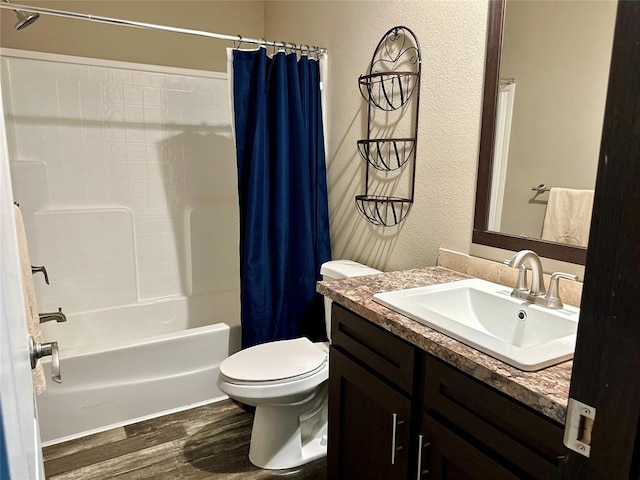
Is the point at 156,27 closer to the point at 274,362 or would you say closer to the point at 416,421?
the point at 274,362

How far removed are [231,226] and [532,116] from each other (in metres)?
2.08

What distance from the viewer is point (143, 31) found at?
2.74 meters

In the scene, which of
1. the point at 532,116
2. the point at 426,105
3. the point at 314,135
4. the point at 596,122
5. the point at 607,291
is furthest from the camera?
the point at 314,135

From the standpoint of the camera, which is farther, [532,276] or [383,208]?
[383,208]

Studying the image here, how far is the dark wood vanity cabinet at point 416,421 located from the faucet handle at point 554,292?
1.43 ft

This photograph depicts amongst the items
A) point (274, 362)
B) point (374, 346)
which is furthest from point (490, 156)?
point (274, 362)

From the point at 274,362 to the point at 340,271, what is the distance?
50 centimetres

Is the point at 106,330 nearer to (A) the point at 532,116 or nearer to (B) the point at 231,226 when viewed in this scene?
(B) the point at 231,226

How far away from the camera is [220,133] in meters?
2.90

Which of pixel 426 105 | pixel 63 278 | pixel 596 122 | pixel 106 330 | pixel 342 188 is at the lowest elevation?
pixel 106 330

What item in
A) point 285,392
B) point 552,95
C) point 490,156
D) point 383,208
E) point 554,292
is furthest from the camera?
point 383,208

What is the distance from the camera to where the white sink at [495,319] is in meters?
0.96

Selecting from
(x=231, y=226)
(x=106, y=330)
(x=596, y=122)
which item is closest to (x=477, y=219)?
(x=596, y=122)

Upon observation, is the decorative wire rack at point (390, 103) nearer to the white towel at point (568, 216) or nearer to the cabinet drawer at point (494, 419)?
the white towel at point (568, 216)
